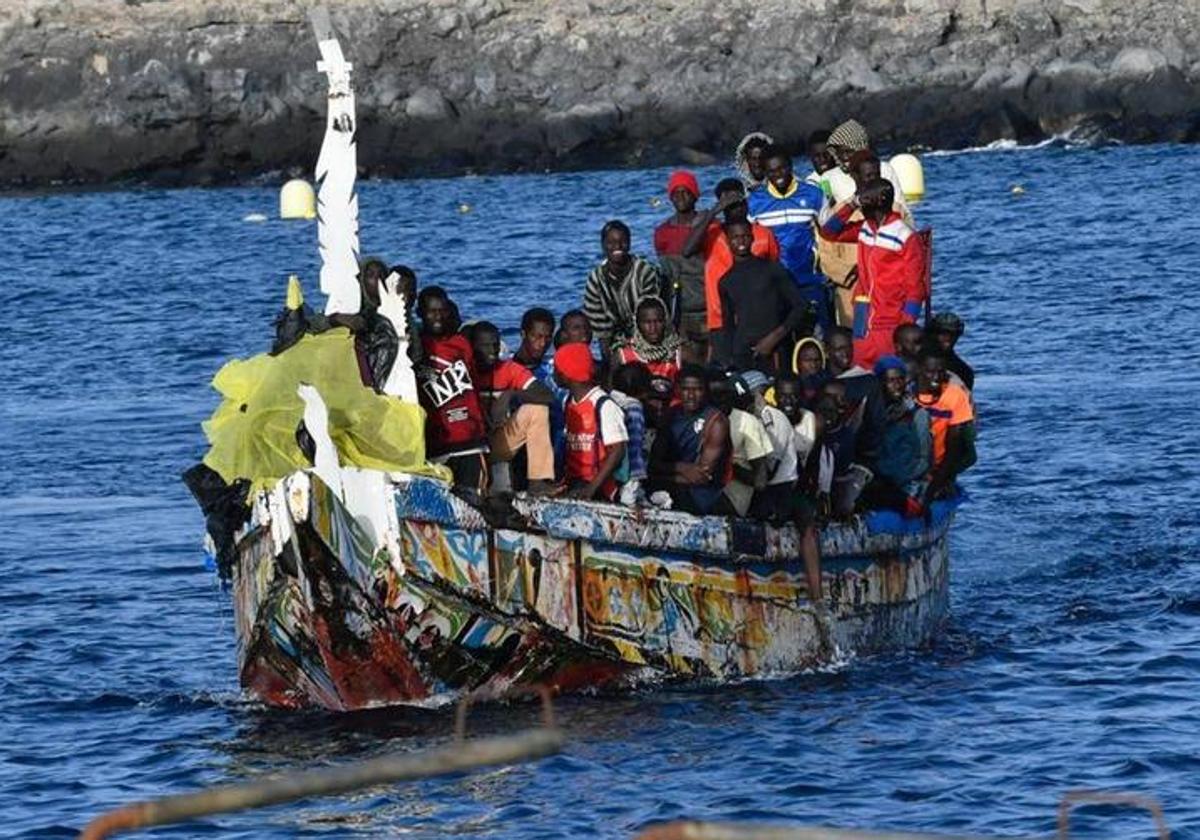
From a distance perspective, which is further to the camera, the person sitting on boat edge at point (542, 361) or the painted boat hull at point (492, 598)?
the person sitting on boat edge at point (542, 361)

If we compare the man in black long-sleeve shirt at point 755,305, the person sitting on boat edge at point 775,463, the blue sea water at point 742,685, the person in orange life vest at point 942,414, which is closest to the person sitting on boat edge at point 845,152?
the man in black long-sleeve shirt at point 755,305

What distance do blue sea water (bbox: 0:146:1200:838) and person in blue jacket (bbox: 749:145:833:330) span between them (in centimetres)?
258

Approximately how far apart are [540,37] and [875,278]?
47.4 meters

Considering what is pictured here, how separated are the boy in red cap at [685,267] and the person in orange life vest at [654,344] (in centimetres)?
116

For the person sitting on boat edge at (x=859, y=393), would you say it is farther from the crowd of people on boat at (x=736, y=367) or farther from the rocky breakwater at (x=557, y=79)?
the rocky breakwater at (x=557, y=79)

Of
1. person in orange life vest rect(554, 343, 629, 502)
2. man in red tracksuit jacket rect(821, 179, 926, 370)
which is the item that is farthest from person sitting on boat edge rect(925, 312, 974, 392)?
person in orange life vest rect(554, 343, 629, 502)

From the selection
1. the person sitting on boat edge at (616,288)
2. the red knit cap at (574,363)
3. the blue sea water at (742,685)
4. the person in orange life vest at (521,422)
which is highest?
the person sitting on boat edge at (616,288)

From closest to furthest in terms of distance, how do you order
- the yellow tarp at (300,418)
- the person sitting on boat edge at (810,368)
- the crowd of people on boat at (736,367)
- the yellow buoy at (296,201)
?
the yellow tarp at (300,418)
the crowd of people on boat at (736,367)
the person sitting on boat edge at (810,368)
the yellow buoy at (296,201)

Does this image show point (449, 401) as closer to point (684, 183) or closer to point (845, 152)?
point (684, 183)

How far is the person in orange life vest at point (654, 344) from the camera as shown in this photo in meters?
15.3

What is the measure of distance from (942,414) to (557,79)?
46825 mm

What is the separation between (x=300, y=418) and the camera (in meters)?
14.3

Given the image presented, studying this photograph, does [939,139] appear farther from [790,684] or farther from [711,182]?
[790,684]

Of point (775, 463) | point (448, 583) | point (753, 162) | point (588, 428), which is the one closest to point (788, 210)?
point (753, 162)
